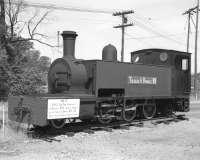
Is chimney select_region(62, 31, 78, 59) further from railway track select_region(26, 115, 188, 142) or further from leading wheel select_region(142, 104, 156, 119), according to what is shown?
leading wheel select_region(142, 104, 156, 119)

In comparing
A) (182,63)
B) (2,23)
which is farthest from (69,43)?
(2,23)

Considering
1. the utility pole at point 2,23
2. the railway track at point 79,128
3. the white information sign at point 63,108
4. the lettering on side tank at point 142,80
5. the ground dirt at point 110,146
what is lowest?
the ground dirt at point 110,146

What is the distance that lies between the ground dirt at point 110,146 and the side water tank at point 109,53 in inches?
102

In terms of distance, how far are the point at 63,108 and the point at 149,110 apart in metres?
5.21

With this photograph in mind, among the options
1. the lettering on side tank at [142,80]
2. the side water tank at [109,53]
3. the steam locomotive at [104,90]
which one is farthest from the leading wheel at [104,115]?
the side water tank at [109,53]

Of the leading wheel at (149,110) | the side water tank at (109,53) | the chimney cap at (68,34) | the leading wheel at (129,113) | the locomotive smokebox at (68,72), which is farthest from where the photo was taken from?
the leading wheel at (149,110)

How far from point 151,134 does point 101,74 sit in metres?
2.47

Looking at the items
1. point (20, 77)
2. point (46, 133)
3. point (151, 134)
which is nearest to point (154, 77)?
point (151, 134)

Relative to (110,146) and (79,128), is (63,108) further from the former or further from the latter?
(110,146)

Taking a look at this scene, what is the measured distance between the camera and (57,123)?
1085cm

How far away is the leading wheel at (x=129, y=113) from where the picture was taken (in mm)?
12624

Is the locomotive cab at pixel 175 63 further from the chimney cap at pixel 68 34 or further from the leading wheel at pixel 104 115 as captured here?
the chimney cap at pixel 68 34

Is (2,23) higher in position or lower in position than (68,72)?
higher

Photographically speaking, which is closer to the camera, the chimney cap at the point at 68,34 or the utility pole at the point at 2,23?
the chimney cap at the point at 68,34
